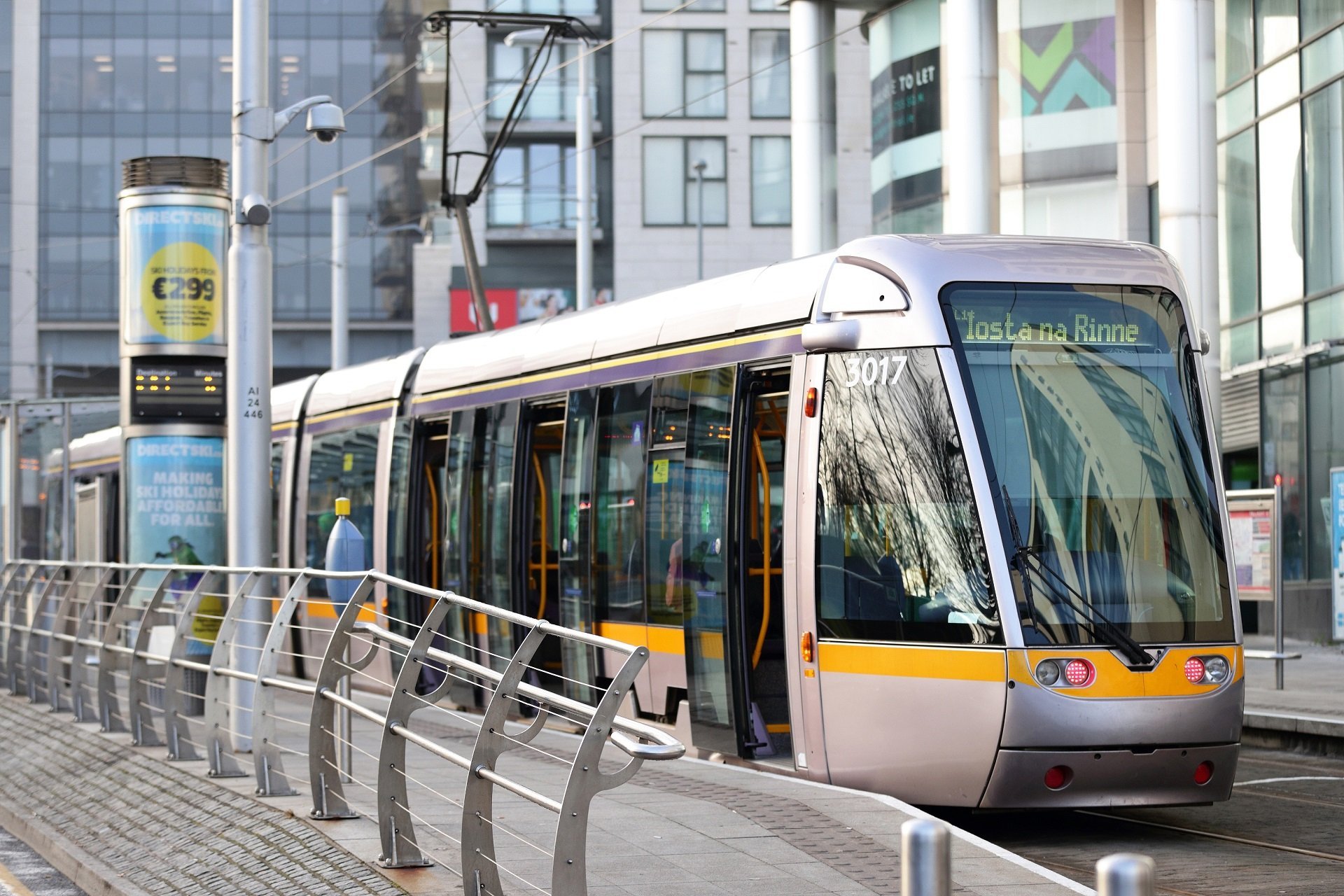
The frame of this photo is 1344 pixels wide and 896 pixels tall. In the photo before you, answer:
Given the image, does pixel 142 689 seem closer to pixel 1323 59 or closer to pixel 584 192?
pixel 1323 59

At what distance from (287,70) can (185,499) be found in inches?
2030

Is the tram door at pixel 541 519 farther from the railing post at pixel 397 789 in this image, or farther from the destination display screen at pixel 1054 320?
the railing post at pixel 397 789

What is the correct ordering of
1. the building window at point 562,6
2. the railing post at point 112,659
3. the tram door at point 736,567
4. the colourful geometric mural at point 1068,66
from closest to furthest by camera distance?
the tram door at point 736,567, the railing post at point 112,659, the colourful geometric mural at point 1068,66, the building window at point 562,6

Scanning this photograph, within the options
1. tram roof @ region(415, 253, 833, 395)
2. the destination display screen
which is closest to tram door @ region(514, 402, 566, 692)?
tram roof @ region(415, 253, 833, 395)

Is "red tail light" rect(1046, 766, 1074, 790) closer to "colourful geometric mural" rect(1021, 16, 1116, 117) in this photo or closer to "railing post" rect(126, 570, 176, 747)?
"railing post" rect(126, 570, 176, 747)

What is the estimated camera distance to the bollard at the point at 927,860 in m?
3.65

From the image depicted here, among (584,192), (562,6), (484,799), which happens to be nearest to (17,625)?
(484,799)

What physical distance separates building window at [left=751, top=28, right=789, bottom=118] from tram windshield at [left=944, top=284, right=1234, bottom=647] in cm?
4594

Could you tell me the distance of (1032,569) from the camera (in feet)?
30.5

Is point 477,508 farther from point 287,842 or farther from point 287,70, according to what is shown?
point 287,70

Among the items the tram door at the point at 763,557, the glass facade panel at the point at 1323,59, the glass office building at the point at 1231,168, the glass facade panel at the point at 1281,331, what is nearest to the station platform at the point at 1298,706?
the glass office building at the point at 1231,168

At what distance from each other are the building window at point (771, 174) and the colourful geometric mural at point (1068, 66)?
28357 mm

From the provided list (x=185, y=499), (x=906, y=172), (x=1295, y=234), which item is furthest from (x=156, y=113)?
(x=185, y=499)

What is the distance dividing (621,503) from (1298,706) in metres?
6.69
